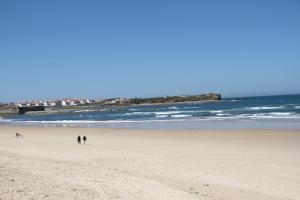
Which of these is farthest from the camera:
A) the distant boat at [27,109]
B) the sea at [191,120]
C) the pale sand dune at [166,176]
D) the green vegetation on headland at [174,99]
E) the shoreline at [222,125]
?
the green vegetation on headland at [174,99]

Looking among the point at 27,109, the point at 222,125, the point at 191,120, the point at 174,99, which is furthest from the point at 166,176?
the point at 174,99

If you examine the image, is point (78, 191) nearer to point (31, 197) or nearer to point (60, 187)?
point (60, 187)

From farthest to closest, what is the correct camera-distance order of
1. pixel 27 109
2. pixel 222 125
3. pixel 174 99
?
pixel 174 99 < pixel 27 109 < pixel 222 125

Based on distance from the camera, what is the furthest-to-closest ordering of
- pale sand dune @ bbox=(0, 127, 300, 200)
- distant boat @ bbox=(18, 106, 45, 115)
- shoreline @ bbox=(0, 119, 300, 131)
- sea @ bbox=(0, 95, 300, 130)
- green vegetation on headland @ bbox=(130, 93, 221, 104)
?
green vegetation on headland @ bbox=(130, 93, 221, 104), distant boat @ bbox=(18, 106, 45, 115), sea @ bbox=(0, 95, 300, 130), shoreline @ bbox=(0, 119, 300, 131), pale sand dune @ bbox=(0, 127, 300, 200)

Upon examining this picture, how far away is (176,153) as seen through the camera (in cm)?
1558

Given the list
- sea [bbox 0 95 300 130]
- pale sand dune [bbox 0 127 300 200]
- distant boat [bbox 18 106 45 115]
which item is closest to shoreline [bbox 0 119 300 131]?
sea [bbox 0 95 300 130]

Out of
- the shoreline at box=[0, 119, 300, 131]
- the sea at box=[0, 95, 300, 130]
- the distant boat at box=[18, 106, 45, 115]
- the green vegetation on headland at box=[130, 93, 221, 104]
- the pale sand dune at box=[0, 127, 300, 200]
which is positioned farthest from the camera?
the green vegetation on headland at box=[130, 93, 221, 104]

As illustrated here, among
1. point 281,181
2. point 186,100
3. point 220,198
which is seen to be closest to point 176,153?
point 281,181

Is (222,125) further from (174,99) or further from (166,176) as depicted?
(174,99)

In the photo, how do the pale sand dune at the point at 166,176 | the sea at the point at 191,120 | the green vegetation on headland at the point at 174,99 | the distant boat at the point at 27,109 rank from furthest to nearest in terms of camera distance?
the green vegetation on headland at the point at 174,99
the distant boat at the point at 27,109
the sea at the point at 191,120
the pale sand dune at the point at 166,176

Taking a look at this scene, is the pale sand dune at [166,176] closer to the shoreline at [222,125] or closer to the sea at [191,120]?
the shoreline at [222,125]

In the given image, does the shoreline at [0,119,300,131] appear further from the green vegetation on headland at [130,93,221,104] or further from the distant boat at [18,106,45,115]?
the green vegetation on headland at [130,93,221,104]

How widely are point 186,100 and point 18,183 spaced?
140353 millimetres

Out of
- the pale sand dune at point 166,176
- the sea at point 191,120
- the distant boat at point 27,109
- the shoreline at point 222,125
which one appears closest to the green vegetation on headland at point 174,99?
the distant boat at point 27,109
